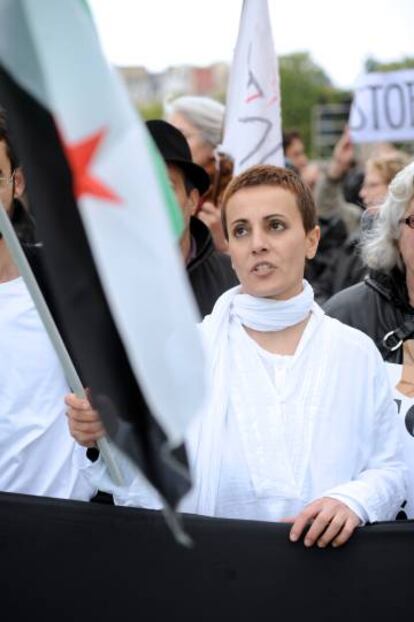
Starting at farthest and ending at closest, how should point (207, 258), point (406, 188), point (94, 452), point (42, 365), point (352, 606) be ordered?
point (207, 258)
point (406, 188)
point (42, 365)
point (94, 452)
point (352, 606)

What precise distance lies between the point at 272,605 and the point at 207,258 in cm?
171

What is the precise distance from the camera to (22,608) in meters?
2.57

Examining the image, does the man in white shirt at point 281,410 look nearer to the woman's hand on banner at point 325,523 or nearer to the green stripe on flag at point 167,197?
the woman's hand on banner at point 325,523

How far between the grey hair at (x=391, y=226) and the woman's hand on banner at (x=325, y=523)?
1268 millimetres

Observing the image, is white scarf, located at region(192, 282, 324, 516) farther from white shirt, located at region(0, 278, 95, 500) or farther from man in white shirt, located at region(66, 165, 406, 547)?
white shirt, located at region(0, 278, 95, 500)

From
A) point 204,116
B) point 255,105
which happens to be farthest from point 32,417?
point 204,116

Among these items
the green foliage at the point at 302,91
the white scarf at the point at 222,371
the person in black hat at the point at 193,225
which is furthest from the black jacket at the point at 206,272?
the green foliage at the point at 302,91

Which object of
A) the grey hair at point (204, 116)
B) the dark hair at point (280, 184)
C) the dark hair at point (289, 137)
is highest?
the dark hair at point (280, 184)

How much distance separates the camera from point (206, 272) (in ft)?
12.8

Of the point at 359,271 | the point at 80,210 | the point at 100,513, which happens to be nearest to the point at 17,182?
the point at 100,513

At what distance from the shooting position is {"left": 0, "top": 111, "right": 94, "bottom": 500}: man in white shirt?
9.37 feet

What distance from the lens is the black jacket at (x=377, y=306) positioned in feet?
11.1

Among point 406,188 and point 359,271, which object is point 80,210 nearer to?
point 406,188

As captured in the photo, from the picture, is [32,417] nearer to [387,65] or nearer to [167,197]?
[167,197]
